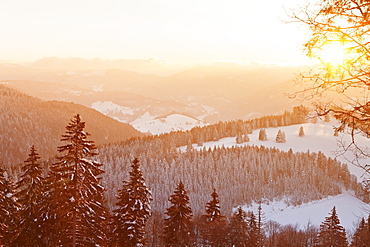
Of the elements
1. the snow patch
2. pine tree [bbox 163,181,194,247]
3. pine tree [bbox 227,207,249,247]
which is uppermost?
pine tree [bbox 163,181,194,247]

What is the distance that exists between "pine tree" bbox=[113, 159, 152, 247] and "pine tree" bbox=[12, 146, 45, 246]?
5946 millimetres

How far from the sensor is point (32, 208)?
813 inches

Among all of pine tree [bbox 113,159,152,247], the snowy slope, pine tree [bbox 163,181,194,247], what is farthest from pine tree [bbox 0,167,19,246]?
the snowy slope

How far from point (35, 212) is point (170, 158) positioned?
10332cm

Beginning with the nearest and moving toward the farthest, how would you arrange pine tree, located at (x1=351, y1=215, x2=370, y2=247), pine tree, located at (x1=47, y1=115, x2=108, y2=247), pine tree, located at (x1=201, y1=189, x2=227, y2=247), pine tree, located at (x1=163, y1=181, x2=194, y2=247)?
pine tree, located at (x1=47, y1=115, x2=108, y2=247) < pine tree, located at (x1=351, y1=215, x2=370, y2=247) < pine tree, located at (x1=163, y1=181, x2=194, y2=247) < pine tree, located at (x1=201, y1=189, x2=227, y2=247)

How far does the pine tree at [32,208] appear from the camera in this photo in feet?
64.6

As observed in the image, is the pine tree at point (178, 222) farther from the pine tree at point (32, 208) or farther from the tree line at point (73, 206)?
the pine tree at point (32, 208)

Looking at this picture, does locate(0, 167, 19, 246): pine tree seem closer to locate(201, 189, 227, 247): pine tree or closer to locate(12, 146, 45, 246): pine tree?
locate(12, 146, 45, 246): pine tree

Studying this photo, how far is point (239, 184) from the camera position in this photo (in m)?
110

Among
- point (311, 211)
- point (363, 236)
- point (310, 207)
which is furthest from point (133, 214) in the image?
point (310, 207)

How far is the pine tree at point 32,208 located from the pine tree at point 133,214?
5.95 m

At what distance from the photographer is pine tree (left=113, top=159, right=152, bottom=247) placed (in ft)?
79.8

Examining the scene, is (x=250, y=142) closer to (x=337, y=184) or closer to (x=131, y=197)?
(x=337, y=184)

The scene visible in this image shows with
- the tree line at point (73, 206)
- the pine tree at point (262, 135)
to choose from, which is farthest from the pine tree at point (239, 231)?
the pine tree at point (262, 135)
